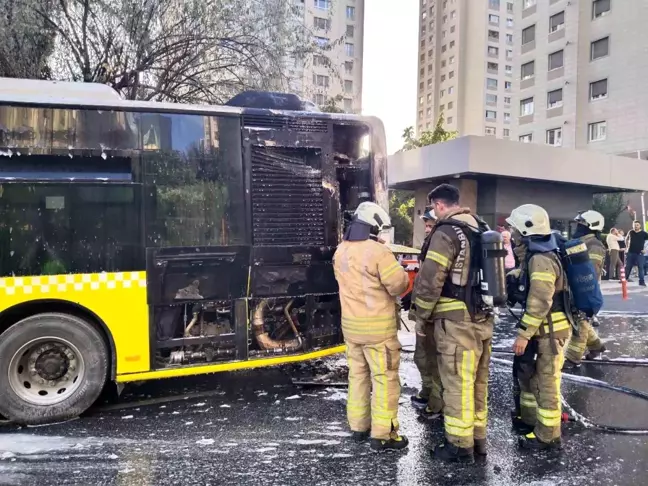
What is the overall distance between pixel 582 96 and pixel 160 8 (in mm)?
34315

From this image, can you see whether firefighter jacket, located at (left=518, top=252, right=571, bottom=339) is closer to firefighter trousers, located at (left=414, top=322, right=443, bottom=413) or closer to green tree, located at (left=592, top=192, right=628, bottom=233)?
firefighter trousers, located at (left=414, top=322, right=443, bottom=413)

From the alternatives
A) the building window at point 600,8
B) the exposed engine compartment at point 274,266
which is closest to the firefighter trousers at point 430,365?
the exposed engine compartment at point 274,266

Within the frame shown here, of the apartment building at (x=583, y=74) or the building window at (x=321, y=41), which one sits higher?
the apartment building at (x=583, y=74)

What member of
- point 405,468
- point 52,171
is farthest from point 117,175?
point 405,468

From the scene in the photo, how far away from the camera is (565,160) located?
16.6 m

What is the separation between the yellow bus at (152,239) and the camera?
4.27 metres

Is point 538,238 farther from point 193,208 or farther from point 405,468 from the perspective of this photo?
point 193,208

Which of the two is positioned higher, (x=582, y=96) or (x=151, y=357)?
(x=582, y=96)

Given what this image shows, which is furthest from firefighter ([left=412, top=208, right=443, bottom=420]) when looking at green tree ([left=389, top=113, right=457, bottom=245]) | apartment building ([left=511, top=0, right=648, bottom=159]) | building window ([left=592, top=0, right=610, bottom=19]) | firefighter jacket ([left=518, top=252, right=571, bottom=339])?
building window ([left=592, top=0, right=610, bottom=19])

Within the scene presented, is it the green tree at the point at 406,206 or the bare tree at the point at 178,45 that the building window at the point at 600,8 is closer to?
the green tree at the point at 406,206

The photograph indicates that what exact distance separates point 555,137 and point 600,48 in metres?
Answer: 6.52

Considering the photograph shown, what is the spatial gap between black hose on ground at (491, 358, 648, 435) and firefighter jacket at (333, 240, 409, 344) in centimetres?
202

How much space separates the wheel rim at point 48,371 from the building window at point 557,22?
41988mm

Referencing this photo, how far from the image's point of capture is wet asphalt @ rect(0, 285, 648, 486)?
3443 mm
